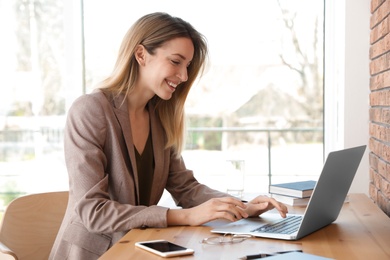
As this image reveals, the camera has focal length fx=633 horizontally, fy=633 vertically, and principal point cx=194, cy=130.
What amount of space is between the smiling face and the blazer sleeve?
0.20 meters

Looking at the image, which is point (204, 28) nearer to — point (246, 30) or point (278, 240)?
point (246, 30)

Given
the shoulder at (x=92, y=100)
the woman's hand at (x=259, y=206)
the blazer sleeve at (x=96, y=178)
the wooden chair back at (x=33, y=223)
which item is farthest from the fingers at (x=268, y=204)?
the wooden chair back at (x=33, y=223)

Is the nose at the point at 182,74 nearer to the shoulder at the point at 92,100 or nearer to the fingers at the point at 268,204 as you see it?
the shoulder at the point at 92,100

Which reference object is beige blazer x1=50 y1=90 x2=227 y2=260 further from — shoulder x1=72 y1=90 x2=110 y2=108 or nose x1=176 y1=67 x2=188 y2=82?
nose x1=176 y1=67 x2=188 y2=82

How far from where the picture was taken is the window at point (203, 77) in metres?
3.81

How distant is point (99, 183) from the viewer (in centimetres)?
198

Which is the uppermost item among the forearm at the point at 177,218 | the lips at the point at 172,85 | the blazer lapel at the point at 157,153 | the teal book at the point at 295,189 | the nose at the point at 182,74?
the nose at the point at 182,74

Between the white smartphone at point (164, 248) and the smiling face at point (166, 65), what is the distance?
0.72 meters

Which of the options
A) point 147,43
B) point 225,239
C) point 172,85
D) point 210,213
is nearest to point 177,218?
point 210,213

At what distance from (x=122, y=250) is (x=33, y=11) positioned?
2635 millimetres

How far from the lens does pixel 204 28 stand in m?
3.85

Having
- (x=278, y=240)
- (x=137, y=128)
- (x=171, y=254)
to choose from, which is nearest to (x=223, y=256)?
(x=171, y=254)

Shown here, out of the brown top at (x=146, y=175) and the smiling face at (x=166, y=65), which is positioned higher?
the smiling face at (x=166, y=65)

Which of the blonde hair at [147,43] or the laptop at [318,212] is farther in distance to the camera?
the blonde hair at [147,43]
